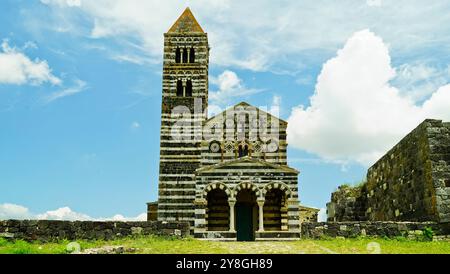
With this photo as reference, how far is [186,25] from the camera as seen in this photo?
113 ft

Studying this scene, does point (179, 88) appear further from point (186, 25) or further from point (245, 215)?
point (245, 215)

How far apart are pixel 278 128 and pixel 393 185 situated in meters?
11.6

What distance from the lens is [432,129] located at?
14.8 m

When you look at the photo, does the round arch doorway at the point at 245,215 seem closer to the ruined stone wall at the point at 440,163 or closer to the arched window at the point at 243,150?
the arched window at the point at 243,150

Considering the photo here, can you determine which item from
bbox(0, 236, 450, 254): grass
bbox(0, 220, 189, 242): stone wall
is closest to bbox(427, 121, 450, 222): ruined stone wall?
bbox(0, 236, 450, 254): grass

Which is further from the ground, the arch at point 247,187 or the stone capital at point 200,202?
the arch at point 247,187

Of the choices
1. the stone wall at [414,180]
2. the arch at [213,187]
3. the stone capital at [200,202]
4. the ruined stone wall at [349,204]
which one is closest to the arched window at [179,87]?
the arch at [213,187]

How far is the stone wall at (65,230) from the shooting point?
1548 centimetres

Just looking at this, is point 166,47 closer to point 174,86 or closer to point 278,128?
point 174,86

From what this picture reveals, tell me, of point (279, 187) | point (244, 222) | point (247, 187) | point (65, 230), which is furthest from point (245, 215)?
point (65, 230)

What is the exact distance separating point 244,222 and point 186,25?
17.9m

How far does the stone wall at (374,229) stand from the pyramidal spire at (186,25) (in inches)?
849

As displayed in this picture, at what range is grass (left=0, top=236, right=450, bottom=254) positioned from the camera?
11.8m
